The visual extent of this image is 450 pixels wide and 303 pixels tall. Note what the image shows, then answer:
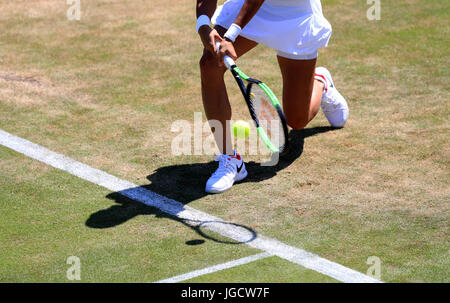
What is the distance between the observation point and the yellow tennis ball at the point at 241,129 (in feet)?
21.3

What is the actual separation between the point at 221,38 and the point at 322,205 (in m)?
1.39

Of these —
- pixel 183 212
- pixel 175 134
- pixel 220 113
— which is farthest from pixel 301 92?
pixel 183 212

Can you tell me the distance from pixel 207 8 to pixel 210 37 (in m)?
0.38

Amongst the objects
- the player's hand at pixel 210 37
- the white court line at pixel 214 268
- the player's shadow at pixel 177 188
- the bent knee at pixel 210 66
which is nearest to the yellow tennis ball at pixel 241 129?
the player's shadow at pixel 177 188

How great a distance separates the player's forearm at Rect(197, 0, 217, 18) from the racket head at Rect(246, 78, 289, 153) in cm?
65

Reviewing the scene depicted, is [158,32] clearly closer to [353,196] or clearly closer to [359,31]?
[359,31]

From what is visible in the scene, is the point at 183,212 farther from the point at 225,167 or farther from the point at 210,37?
the point at 210,37

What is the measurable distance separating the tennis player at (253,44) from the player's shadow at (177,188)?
0.56 feet

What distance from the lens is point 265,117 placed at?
5.71 m


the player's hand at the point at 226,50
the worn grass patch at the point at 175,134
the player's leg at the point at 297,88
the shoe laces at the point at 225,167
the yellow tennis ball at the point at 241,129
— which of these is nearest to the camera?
the worn grass patch at the point at 175,134

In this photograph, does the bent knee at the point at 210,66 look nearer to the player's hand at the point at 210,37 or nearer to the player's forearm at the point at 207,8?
the player's hand at the point at 210,37

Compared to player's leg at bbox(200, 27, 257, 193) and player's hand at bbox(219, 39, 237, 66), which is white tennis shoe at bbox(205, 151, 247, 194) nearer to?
player's leg at bbox(200, 27, 257, 193)

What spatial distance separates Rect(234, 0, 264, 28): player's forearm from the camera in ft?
17.3
